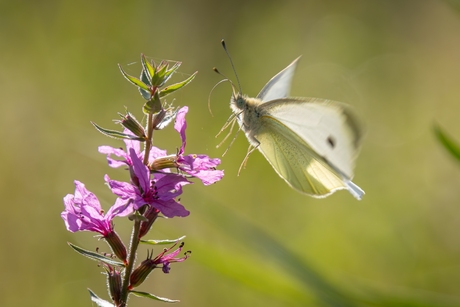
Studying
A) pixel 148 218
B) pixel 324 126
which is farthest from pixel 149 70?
pixel 324 126

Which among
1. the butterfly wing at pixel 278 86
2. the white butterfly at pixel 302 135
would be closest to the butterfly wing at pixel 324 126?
the white butterfly at pixel 302 135

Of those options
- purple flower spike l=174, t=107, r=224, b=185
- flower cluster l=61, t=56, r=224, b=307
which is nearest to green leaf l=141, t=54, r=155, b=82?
flower cluster l=61, t=56, r=224, b=307

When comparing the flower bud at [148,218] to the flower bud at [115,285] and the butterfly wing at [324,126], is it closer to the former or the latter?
the flower bud at [115,285]

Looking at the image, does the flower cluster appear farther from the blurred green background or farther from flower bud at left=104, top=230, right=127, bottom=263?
the blurred green background

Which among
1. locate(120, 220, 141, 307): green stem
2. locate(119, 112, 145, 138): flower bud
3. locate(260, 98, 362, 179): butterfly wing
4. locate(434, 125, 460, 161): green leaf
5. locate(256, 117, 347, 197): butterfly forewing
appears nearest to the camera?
locate(120, 220, 141, 307): green stem

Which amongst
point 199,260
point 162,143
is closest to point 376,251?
point 199,260

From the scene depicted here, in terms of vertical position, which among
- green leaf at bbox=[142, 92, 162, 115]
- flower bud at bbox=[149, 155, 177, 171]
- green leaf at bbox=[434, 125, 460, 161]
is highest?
green leaf at bbox=[434, 125, 460, 161]

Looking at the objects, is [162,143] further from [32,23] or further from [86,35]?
[32,23]
